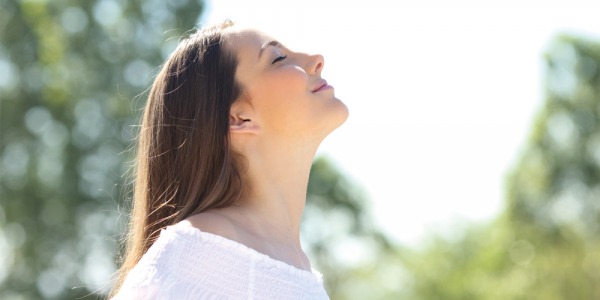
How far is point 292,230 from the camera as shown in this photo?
3.05 meters

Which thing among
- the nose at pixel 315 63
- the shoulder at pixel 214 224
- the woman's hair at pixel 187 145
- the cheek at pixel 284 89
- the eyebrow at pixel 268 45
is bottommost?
the shoulder at pixel 214 224

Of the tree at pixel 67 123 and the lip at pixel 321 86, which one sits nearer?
the lip at pixel 321 86

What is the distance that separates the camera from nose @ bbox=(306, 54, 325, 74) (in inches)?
119

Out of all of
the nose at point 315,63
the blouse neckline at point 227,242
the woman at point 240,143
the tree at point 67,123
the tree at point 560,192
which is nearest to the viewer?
the blouse neckline at point 227,242

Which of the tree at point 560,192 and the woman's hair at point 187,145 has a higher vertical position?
the woman's hair at point 187,145

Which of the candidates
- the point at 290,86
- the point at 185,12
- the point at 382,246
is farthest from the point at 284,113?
the point at 382,246

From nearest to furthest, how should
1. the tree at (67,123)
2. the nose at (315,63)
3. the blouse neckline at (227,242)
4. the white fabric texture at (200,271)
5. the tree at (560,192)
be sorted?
the white fabric texture at (200,271), the blouse neckline at (227,242), the nose at (315,63), the tree at (67,123), the tree at (560,192)

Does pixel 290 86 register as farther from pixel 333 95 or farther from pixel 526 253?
pixel 526 253

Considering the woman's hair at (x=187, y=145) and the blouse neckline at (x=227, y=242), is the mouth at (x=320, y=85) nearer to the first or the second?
the woman's hair at (x=187, y=145)

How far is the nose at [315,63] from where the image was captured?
303cm

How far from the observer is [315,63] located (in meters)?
3.03

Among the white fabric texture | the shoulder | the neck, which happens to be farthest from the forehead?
the white fabric texture

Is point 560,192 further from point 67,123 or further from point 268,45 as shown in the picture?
point 268,45

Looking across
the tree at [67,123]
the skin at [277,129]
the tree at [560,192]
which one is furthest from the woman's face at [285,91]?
the tree at [560,192]
